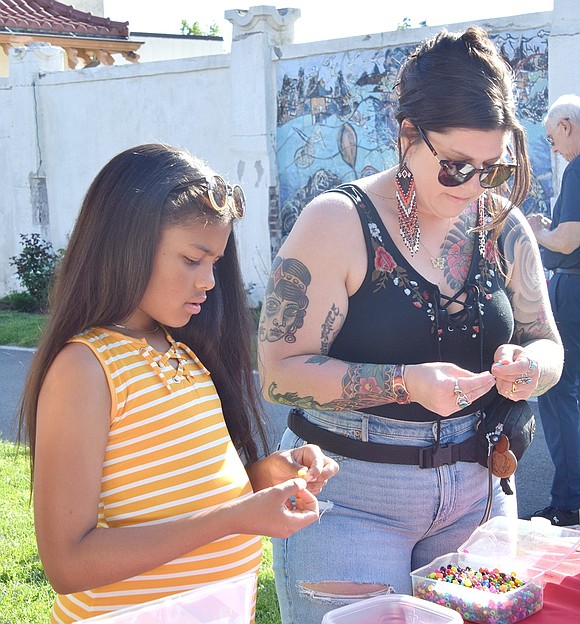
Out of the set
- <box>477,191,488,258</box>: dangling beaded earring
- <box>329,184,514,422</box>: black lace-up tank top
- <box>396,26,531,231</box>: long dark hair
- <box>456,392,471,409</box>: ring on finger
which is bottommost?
<box>456,392,471,409</box>: ring on finger

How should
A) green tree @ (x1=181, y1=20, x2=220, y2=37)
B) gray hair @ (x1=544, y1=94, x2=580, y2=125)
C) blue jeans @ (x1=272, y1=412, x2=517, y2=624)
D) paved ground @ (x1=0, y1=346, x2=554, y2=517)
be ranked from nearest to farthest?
blue jeans @ (x1=272, y1=412, x2=517, y2=624)
gray hair @ (x1=544, y1=94, x2=580, y2=125)
paved ground @ (x1=0, y1=346, x2=554, y2=517)
green tree @ (x1=181, y1=20, x2=220, y2=37)

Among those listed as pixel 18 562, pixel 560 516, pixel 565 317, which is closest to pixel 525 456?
pixel 560 516

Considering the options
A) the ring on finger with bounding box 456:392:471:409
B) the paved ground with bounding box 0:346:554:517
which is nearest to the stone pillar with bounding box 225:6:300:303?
the paved ground with bounding box 0:346:554:517

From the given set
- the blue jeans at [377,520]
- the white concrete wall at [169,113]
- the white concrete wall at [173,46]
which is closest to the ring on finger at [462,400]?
the blue jeans at [377,520]

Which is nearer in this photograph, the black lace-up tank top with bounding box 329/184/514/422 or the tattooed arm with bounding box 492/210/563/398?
the black lace-up tank top with bounding box 329/184/514/422

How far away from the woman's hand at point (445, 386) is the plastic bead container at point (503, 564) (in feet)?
1.07

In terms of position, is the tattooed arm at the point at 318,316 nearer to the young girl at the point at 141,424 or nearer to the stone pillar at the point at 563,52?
the young girl at the point at 141,424

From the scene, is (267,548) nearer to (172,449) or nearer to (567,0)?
(172,449)

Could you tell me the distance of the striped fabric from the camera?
1.82 metres

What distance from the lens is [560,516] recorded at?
4.69 meters

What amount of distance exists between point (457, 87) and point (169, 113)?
32.8 ft

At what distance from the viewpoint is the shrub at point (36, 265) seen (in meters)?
12.7

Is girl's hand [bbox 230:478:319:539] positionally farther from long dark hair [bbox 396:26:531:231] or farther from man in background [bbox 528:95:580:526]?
man in background [bbox 528:95:580:526]

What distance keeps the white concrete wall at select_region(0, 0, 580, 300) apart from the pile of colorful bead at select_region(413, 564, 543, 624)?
22.5ft
